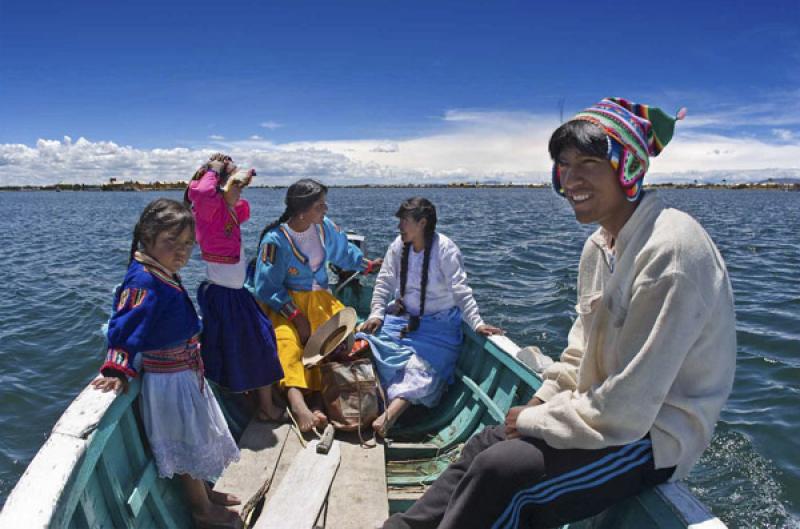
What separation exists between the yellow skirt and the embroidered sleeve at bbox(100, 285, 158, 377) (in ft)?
5.07

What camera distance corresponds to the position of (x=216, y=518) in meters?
2.69

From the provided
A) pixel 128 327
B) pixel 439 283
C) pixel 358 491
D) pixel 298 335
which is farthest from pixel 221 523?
pixel 439 283

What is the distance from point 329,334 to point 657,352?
288cm

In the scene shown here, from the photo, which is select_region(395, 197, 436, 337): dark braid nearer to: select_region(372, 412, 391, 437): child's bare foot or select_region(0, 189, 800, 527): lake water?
select_region(372, 412, 391, 437): child's bare foot

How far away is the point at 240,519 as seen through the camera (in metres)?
2.76

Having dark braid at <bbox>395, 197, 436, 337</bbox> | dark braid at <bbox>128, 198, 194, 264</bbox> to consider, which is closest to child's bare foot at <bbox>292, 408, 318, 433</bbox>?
dark braid at <bbox>395, 197, 436, 337</bbox>

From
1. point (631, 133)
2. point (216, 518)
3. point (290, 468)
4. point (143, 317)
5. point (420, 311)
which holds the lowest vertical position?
point (216, 518)

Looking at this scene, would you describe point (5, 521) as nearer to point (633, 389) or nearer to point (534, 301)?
point (633, 389)

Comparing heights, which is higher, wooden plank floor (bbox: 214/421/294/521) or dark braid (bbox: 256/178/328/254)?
dark braid (bbox: 256/178/328/254)

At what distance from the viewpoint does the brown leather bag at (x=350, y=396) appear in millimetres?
3705

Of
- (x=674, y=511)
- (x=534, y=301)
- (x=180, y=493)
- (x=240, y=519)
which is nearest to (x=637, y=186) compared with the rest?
(x=674, y=511)

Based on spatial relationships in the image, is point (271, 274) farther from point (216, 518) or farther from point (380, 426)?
point (216, 518)

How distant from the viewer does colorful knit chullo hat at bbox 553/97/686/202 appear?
172cm

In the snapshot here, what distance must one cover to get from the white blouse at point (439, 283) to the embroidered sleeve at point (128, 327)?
233 cm
